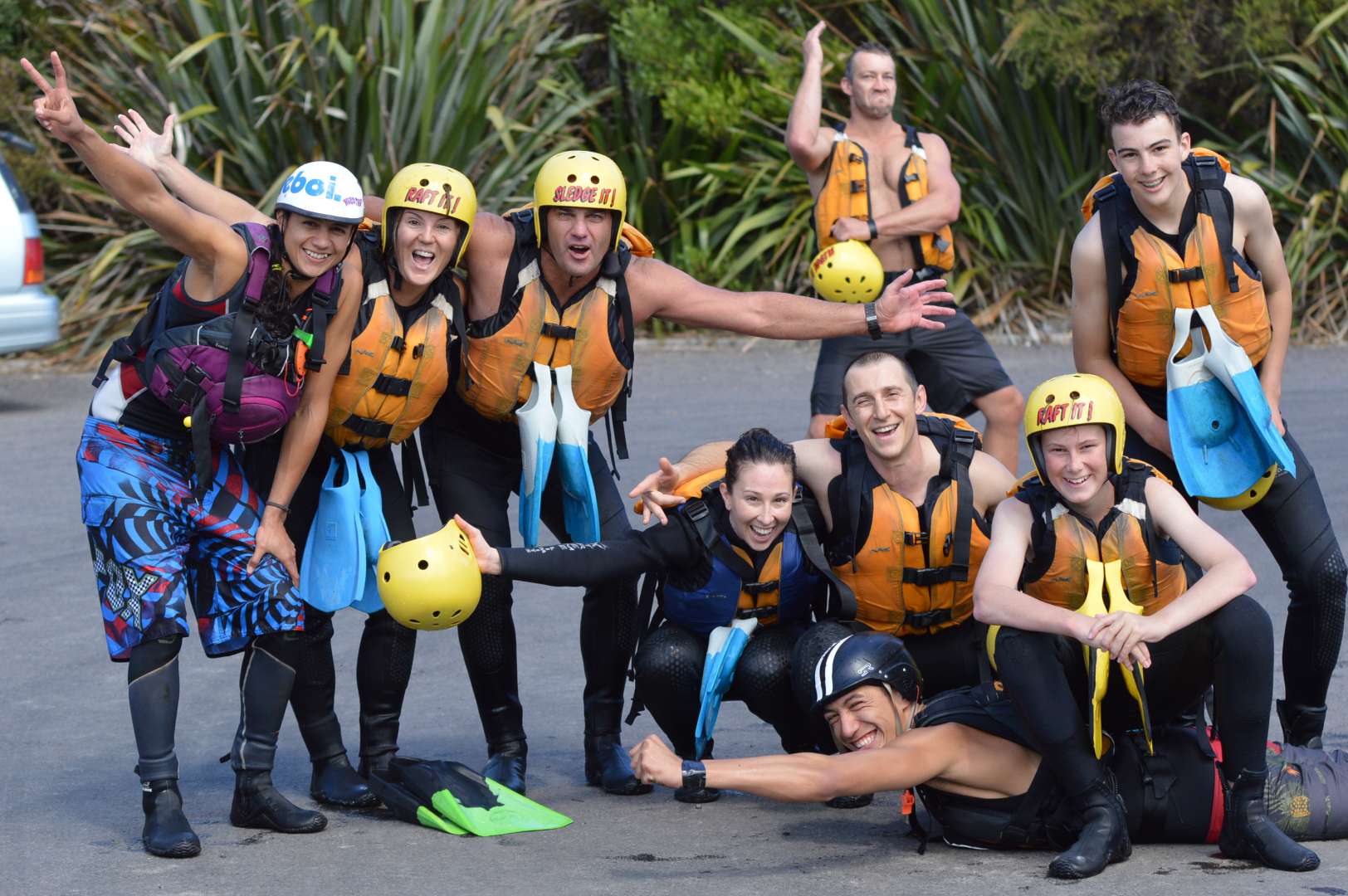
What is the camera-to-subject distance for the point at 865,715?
5195 millimetres

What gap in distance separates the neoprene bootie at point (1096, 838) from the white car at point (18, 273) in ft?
27.7

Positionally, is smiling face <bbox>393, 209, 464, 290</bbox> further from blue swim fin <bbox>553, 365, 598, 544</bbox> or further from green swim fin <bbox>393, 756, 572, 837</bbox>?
green swim fin <bbox>393, 756, 572, 837</bbox>

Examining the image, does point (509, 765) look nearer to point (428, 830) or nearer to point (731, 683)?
point (428, 830)

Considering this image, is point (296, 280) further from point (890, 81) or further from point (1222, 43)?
point (1222, 43)

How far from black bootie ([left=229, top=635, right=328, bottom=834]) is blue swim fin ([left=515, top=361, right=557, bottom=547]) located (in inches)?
35.0

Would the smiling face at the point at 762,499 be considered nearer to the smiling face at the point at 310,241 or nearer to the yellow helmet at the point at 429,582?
the yellow helmet at the point at 429,582

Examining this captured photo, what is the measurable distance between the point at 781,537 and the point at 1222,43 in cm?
855

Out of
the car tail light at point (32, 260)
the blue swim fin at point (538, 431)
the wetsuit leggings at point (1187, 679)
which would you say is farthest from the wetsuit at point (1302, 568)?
the car tail light at point (32, 260)

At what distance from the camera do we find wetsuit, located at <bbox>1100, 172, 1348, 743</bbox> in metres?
5.63

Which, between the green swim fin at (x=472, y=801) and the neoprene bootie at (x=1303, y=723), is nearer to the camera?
→ the green swim fin at (x=472, y=801)

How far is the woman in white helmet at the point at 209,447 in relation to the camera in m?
5.11

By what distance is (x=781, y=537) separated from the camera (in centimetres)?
559

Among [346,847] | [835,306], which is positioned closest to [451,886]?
[346,847]

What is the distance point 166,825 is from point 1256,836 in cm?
288
